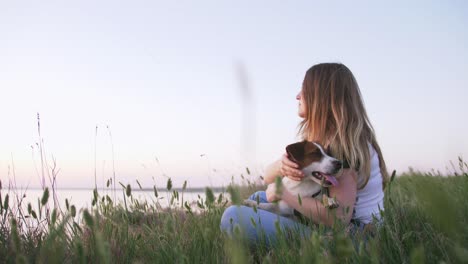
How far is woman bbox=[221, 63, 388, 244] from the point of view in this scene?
107 inches

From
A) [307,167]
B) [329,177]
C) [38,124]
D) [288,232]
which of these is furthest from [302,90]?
[38,124]

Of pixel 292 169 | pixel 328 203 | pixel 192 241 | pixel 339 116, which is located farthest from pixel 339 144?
pixel 192 241

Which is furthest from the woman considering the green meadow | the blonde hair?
the green meadow

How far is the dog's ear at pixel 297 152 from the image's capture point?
9.04ft

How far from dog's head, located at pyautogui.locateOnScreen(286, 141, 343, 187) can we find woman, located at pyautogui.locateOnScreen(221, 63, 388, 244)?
49 millimetres

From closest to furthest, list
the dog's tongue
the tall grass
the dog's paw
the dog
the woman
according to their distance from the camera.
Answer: the tall grass, the dog's paw, the dog's tongue, the dog, the woman

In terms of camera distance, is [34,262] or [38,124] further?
[38,124]

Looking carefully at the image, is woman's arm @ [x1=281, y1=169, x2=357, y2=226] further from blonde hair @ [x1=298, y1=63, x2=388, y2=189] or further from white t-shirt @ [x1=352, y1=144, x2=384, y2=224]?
white t-shirt @ [x1=352, y1=144, x2=384, y2=224]

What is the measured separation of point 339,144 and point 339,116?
194 mm

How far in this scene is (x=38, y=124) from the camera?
3.09m

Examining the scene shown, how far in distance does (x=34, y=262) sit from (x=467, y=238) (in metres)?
2.00

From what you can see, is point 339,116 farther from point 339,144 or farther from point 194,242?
point 194,242

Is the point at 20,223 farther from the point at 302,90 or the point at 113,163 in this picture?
the point at 302,90

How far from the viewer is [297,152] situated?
9.16 ft
